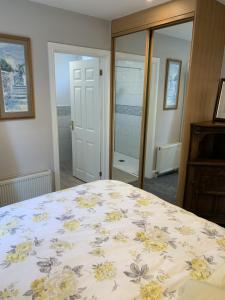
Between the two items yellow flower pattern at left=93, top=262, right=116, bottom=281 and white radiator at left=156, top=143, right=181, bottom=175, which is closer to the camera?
yellow flower pattern at left=93, top=262, right=116, bottom=281

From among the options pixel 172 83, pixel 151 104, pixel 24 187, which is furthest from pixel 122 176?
pixel 172 83

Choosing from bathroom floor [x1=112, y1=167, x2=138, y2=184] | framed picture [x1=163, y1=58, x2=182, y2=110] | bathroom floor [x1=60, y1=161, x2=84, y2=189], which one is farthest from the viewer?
bathroom floor [x1=60, y1=161, x2=84, y2=189]

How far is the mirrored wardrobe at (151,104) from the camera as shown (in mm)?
2582

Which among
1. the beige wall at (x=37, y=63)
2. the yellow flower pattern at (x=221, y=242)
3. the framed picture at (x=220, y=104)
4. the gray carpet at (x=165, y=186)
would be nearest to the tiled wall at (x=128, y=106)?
the gray carpet at (x=165, y=186)

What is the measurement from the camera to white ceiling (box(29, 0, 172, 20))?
2381mm

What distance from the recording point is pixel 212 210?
2.58 m

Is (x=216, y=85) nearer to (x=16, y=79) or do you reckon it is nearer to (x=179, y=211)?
(x=179, y=211)

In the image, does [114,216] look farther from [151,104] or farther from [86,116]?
[86,116]

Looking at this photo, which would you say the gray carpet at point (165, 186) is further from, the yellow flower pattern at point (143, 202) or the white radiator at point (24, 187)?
the white radiator at point (24, 187)

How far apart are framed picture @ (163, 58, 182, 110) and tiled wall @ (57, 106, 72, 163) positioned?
2.59 meters

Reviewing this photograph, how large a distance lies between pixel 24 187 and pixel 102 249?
1775mm

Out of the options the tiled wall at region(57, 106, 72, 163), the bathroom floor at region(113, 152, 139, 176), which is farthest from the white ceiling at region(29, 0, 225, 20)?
the tiled wall at region(57, 106, 72, 163)

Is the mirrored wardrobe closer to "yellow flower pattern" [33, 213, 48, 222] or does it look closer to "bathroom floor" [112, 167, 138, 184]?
"bathroom floor" [112, 167, 138, 184]

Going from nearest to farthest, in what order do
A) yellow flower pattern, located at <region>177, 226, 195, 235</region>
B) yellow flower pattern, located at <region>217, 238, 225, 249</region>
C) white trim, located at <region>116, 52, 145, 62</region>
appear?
yellow flower pattern, located at <region>217, 238, 225, 249</region>
yellow flower pattern, located at <region>177, 226, 195, 235</region>
white trim, located at <region>116, 52, 145, 62</region>
